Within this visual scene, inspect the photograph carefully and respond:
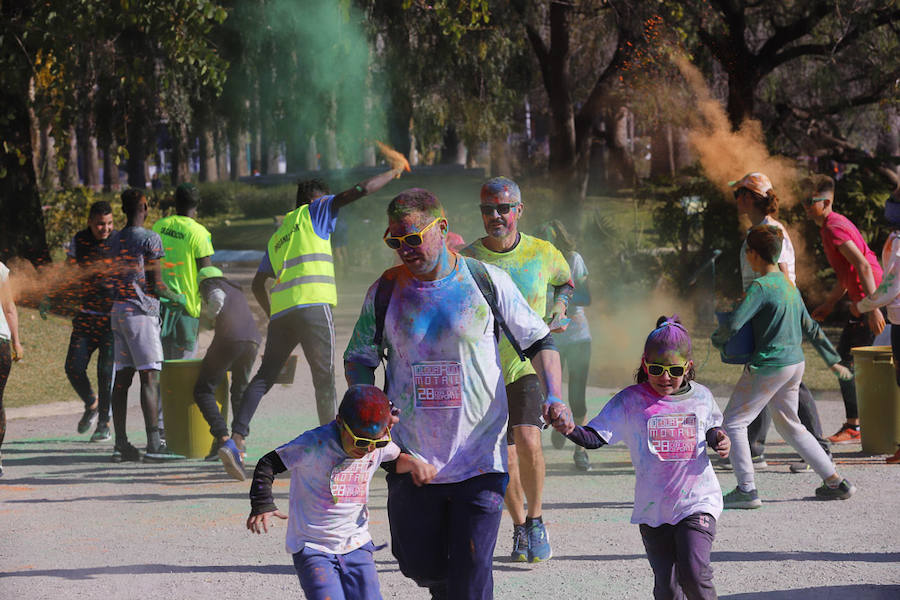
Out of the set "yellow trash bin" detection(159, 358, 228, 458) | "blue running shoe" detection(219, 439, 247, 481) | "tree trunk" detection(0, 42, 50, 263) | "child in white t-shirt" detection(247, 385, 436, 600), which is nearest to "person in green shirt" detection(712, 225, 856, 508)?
"blue running shoe" detection(219, 439, 247, 481)

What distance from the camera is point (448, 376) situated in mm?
4262

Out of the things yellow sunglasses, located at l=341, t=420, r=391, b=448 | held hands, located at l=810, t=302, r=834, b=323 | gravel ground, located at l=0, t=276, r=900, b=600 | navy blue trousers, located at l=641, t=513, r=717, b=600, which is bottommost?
gravel ground, located at l=0, t=276, r=900, b=600

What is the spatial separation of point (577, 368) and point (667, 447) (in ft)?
13.1

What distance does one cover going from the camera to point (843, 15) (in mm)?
19203

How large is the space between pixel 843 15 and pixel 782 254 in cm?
1294

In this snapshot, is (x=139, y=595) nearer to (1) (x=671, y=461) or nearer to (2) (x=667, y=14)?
(1) (x=671, y=461)

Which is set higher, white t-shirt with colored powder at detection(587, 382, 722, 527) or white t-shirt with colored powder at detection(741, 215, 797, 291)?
white t-shirt with colored powder at detection(741, 215, 797, 291)

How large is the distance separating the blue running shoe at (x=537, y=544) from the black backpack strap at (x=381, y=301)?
1.87 m

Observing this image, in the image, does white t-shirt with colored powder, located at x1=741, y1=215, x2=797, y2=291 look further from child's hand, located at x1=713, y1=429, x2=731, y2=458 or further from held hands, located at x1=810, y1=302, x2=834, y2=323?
child's hand, located at x1=713, y1=429, x2=731, y2=458

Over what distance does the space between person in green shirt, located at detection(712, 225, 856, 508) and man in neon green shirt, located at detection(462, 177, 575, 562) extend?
126 centimetres

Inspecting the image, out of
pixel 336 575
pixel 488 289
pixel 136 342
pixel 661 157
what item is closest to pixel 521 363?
pixel 488 289

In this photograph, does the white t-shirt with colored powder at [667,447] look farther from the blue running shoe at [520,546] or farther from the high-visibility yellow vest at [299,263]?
the high-visibility yellow vest at [299,263]

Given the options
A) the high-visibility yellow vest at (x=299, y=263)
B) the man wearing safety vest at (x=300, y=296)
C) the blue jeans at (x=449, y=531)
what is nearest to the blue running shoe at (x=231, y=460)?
the man wearing safety vest at (x=300, y=296)

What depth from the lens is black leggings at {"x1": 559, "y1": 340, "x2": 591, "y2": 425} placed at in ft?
27.6
